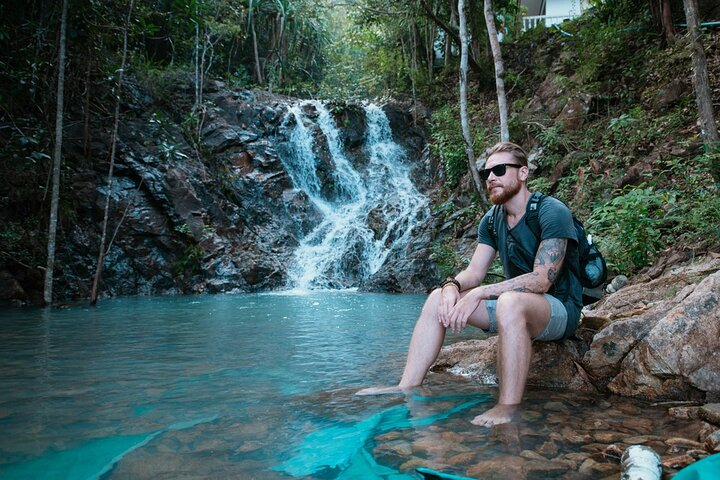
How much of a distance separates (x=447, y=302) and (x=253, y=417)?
123 centimetres

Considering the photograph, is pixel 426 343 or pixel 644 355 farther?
pixel 426 343

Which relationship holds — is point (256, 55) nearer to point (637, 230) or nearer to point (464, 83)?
point (464, 83)

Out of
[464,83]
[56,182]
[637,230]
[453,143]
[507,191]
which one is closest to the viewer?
[507,191]

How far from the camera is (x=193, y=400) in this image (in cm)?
275

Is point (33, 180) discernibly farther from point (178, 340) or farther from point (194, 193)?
point (178, 340)

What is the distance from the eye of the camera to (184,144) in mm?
14836

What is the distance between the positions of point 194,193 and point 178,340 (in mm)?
9172

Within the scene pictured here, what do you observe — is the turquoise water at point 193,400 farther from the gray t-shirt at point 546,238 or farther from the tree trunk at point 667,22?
the tree trunk at point 667,22

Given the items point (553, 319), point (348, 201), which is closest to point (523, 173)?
point (553, 319)

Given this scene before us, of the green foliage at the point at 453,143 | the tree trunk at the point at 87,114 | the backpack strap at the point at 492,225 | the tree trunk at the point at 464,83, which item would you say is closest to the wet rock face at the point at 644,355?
the backpack strap at the point at 492,225

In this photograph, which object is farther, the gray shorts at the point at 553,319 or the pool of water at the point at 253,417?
the gray shorts at the point at 553,319

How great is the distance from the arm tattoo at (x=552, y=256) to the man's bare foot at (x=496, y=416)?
0.75 meters

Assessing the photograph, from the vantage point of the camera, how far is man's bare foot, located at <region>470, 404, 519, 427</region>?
2225 mm

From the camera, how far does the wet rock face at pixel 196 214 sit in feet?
38.4
